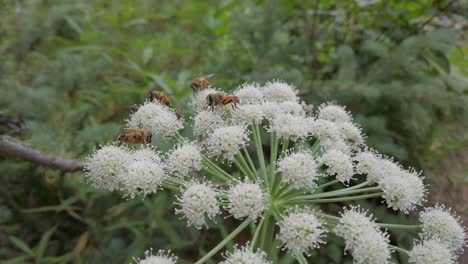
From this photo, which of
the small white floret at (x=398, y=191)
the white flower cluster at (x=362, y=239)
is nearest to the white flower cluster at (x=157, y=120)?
the white flower cluster at (x=362, y=239)

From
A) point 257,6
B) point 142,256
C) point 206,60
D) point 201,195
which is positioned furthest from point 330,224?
point 206,60

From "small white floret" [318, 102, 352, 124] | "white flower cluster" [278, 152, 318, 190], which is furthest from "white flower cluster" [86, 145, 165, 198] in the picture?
"small white floret" [318, 102, 352, 124]

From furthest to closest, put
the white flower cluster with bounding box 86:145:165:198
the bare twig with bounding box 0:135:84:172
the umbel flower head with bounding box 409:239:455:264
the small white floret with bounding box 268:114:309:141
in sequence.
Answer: the bare twig with bounding box 0:135:84:172 → the small white floret with bounding box 268:114:309:141 → the white flower cluster with bounding box 86:145:165:198 → the umbel flower head with bounding box 409:239:455:264

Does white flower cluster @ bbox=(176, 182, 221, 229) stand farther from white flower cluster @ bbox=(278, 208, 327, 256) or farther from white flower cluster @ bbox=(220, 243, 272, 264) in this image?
white flower cluster @ bbox=(278, 208, 327, 256)

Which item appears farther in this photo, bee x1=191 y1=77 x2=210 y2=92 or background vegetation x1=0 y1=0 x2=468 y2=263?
background vegetation x1=0 y1=0 x2=468 y2=263

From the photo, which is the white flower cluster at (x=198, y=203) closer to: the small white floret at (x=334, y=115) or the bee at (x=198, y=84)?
the bee at (x=198, y=84)

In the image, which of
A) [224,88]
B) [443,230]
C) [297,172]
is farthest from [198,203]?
[224,88]
